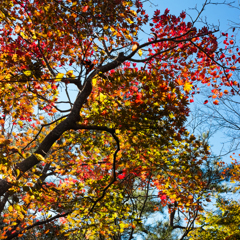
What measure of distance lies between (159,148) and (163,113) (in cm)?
95

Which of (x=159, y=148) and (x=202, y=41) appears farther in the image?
(x=202, y=41)

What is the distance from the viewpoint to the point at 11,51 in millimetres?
5102

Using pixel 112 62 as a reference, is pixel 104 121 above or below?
below

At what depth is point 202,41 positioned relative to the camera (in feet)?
17.7

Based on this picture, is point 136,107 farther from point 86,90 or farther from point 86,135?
point 86,135

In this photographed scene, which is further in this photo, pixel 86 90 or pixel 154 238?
pixel 154 238

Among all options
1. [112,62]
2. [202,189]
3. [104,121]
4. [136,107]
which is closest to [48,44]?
[112,62]

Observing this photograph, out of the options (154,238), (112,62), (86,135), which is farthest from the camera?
(154,238)

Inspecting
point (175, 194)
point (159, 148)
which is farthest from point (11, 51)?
point (175, 194)

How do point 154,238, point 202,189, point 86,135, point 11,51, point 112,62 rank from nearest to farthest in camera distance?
point 112,62, point 86,135, point 11,51, point 202,189, point 154,238

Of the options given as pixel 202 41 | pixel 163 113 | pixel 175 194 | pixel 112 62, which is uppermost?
pixel 202 41

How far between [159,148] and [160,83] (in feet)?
5.08

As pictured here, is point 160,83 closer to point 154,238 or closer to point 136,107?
point 136,107

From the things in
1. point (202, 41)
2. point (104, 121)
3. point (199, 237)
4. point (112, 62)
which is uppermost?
point (202, 41)
